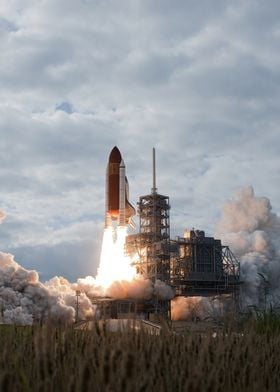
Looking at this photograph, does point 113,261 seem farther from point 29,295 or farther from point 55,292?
point 29,295

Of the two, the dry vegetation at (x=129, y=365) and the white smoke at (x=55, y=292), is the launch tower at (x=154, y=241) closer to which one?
the white smoke at (x=55, y=292)

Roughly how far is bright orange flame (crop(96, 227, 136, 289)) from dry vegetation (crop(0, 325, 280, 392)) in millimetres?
82976

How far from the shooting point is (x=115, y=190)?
306ft

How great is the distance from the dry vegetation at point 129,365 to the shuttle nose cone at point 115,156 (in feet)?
277

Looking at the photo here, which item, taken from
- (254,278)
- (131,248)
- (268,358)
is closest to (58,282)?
→ (131,248)

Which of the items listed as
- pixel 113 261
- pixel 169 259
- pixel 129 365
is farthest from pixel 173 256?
pixel 129 365

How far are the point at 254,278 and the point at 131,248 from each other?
104 feet

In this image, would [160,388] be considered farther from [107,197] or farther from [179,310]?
[179,310]

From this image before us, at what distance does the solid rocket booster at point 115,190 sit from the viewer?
302 feet

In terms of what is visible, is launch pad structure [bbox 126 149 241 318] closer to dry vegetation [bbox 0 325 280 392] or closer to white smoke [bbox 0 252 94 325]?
white smoke [bbox 0 252 94 325]

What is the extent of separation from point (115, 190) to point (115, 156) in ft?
19.1

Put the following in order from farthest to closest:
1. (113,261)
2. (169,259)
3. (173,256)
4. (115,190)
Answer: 1. (173,256)
2. (169,259)
3. (113,261)
4. (115,190)

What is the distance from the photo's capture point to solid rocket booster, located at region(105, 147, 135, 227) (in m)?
92.1

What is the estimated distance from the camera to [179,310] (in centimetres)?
11125
